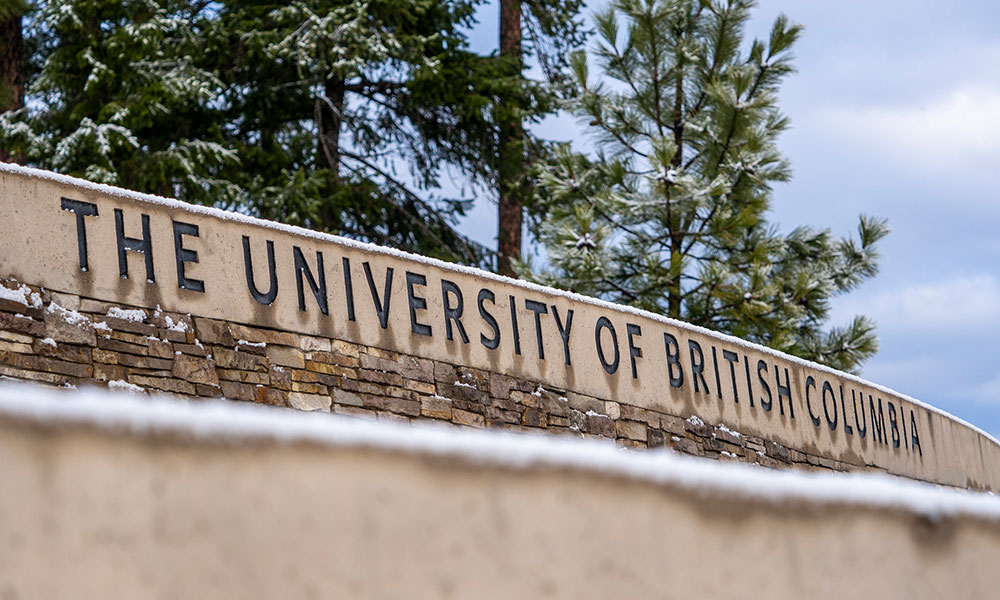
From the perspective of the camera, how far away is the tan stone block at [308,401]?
6.47 meters

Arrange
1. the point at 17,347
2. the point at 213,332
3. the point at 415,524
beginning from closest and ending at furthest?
the point at 415,524
the point at 17,347
the point at 213,332

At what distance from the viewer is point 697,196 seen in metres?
12.7

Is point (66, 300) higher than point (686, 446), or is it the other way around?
point (66, 300)

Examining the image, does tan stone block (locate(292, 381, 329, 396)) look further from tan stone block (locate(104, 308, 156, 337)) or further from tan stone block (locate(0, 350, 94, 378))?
tan stone block (locate(0, 350, 94, 378))

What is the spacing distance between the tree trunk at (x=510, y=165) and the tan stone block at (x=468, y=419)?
8615mm

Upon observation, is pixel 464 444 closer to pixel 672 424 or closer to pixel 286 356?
pixel 286 356

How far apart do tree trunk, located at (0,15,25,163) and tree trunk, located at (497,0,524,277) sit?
5.78m

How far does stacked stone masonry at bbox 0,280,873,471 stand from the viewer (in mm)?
5715

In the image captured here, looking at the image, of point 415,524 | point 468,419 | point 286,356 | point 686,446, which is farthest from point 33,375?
point 415,524

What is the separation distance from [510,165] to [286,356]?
10.1 m

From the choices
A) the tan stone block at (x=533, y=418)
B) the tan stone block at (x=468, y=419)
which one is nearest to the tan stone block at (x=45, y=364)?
the tan stone block at (x=468, y=419)

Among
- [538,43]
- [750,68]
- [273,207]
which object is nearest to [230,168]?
[273,207]

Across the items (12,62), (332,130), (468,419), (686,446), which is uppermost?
(12,62)

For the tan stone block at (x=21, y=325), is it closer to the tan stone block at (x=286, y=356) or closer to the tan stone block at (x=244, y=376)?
the tan stone block at (x=244, y=376)
